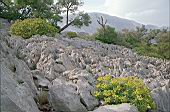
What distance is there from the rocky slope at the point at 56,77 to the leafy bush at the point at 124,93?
1.20 feet

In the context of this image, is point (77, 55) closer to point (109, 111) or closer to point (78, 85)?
point (78, 85)

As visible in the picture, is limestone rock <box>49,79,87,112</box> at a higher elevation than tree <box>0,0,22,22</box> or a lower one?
lower

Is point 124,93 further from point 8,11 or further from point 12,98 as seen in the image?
point 8,11

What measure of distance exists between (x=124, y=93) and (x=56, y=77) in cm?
253

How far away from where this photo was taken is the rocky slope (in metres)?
8.16

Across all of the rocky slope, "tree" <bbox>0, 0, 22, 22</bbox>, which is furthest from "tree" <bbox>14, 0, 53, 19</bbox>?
the rocky slope

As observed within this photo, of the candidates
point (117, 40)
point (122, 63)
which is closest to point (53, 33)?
point (122, 63)

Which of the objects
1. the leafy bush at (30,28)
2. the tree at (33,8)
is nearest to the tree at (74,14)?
the tree at (33,8)

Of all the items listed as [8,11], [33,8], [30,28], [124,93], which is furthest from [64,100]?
[8,11]

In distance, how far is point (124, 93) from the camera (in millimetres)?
12672

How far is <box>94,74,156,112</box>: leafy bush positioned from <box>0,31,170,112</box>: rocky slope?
0.37 metres

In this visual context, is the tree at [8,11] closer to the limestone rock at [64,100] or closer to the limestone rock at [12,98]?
the limestone rock at [64,100]

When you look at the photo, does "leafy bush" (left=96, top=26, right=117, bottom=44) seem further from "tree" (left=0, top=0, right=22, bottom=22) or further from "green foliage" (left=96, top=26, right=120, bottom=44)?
"tree" (left=0, top=0, right=22, bottom=22)

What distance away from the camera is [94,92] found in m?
12.6
